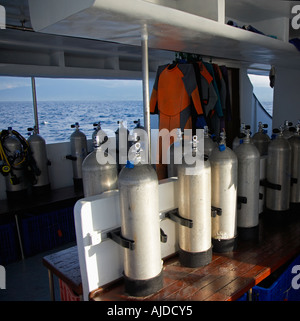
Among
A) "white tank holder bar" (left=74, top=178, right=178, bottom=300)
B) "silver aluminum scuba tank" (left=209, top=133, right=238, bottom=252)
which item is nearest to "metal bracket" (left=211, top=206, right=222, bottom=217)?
"silver aluminum scuba tank" (left=209, top=133, right=238, bottom=252)

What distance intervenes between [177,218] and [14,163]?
2.61 metres

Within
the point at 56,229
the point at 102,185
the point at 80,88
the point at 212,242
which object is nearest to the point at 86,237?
the point at 102,185

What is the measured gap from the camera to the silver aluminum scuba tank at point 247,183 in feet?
6.01

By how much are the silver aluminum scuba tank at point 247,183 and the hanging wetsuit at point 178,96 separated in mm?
1428

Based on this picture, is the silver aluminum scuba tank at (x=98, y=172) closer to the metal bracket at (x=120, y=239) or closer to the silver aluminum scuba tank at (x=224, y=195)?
the metal bracket at (x=120, y=239)

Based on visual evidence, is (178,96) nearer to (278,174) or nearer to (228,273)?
(278,174)

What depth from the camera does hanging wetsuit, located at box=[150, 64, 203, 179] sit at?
3.22 m

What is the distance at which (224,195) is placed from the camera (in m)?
1.72

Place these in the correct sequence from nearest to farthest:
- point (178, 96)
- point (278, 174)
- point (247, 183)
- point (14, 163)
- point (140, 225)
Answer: point (140, 225) → point (247, 183) → point (278, 174) → point (178, 96) → point (14, 163)

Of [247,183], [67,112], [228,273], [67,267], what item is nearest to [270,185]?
[247,183]

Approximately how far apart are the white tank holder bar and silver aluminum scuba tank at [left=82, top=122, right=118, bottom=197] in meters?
0.07

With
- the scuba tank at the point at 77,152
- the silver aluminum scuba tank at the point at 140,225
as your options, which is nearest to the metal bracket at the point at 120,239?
the silver aluminum scuba tank at the point at 140,225

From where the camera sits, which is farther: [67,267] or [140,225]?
[67,267]

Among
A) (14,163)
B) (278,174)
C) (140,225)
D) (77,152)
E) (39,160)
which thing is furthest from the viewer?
(77,152)
